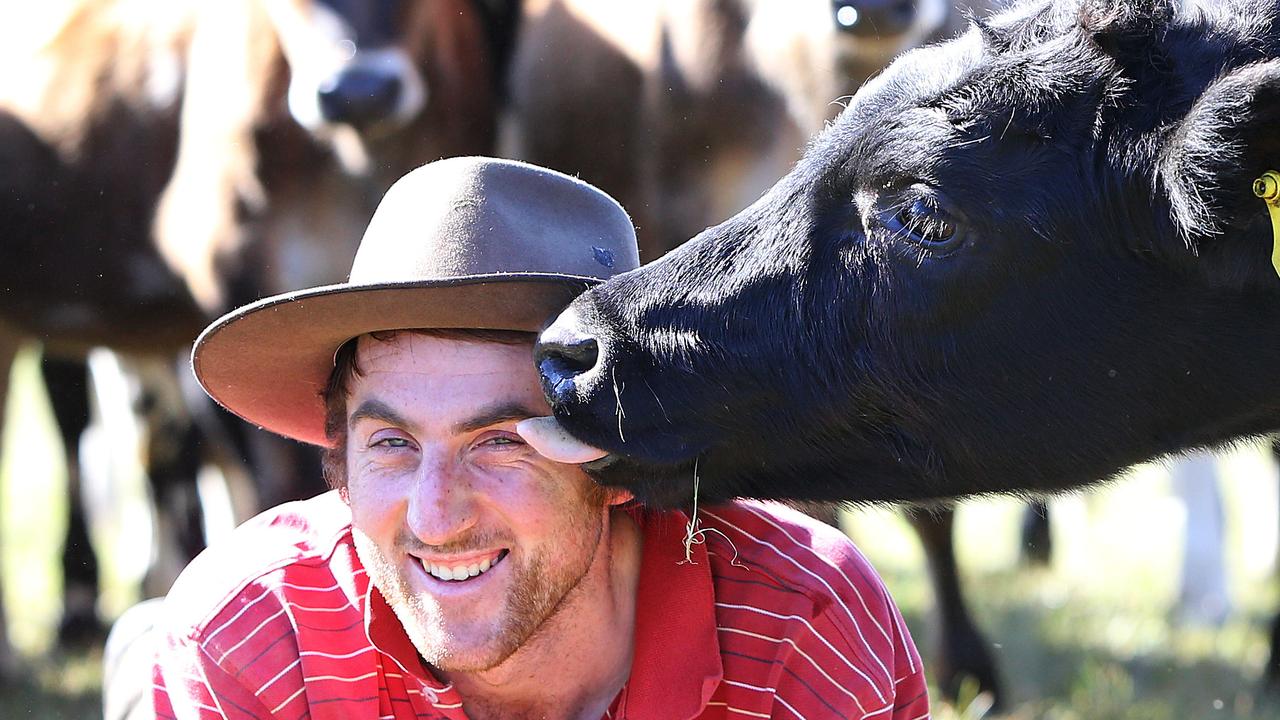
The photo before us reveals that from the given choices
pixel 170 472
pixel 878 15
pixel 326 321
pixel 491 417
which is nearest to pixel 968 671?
pixel 878 15

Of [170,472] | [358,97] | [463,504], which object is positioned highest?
[358,97]

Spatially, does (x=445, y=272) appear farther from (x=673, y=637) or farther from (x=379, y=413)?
(x=673, y=637)

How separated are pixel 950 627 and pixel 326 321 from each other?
3044 millimetres

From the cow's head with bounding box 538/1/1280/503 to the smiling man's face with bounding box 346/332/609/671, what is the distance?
13 centimetres

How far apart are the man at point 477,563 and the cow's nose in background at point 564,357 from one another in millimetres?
102

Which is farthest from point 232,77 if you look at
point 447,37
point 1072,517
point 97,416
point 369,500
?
point 1072,517

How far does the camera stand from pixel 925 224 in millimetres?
2479

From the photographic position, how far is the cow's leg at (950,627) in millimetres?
5035

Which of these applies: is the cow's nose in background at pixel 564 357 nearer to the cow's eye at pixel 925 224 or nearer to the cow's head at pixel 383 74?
the cow's eye at pixel 925 224

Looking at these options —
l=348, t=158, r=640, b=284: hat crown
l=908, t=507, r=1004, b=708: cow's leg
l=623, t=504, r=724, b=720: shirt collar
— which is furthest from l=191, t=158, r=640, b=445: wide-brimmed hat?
l=908, t=507, r=1004, b=708: cow's leg

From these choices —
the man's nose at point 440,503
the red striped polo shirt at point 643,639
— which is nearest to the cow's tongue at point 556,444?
the man's nose at point 440,503

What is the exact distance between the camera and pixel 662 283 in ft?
8.68

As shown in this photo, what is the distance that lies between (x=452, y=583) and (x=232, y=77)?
3263 millimetres

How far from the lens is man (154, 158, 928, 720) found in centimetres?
259
